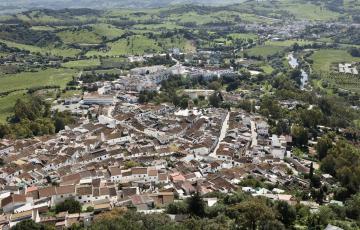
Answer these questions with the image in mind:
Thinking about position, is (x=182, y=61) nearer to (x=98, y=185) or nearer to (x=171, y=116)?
(x=171, y=116)

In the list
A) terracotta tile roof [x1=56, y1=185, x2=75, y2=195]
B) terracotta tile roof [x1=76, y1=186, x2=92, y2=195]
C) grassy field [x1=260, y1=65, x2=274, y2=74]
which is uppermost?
terracotta tile roof [x1=56, y1=185, x2=75, y2=195]

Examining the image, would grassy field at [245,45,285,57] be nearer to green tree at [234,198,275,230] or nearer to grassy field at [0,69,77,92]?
grassy field at [0,69,77,92]

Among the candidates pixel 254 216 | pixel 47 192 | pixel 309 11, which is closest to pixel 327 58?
pixel 309 11

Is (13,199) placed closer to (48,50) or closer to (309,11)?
(48,50)

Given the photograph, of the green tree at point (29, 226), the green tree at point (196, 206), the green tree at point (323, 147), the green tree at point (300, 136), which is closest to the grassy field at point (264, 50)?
the green tree at point (300, 136)

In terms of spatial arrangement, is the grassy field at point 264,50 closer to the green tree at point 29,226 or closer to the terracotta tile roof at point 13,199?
the terracotta tile roof at point 13,199

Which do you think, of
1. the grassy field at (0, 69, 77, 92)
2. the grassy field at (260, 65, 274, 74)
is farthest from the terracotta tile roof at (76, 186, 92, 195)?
the grassy field at (260, 65, 274, 74)
